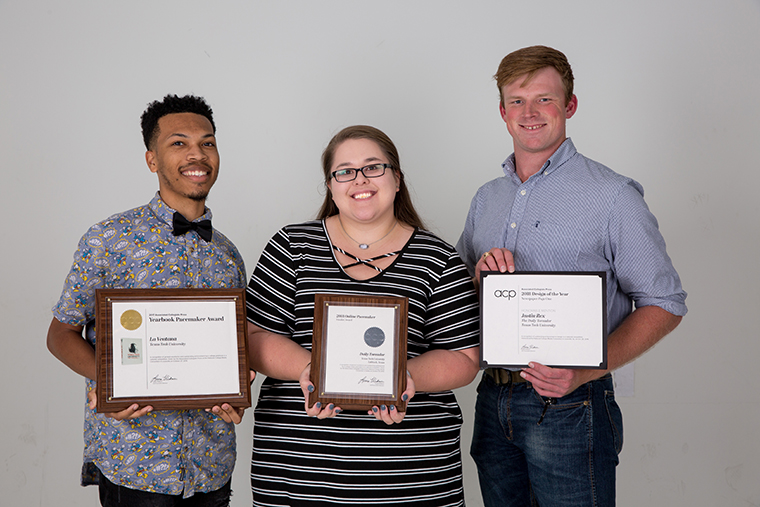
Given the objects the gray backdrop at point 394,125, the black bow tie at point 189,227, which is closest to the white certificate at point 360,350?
the black bow tie at point 189,227

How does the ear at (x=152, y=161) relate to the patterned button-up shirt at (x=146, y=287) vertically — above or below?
above

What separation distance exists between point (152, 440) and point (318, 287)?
0.76 metres

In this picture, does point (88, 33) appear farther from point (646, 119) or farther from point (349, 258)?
point (646, 119)

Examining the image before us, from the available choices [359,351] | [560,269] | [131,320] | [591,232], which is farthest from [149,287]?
[591,232]

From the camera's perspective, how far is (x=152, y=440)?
1.91 m

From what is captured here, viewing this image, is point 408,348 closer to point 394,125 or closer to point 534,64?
point 534,64

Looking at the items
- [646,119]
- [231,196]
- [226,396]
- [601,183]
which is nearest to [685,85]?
[646,119]

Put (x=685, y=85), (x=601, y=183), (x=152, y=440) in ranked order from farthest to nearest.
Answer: (x=685, y=85)
(x=601, y=183)
(x=152, y=440)

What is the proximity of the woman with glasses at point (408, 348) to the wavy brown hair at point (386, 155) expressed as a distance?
0.03ft

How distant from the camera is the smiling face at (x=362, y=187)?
194 cm

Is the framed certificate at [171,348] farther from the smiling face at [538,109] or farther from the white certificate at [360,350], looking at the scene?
the smiling face at [538,109]

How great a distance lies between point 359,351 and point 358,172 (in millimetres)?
636

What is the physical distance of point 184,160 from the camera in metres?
2.11
